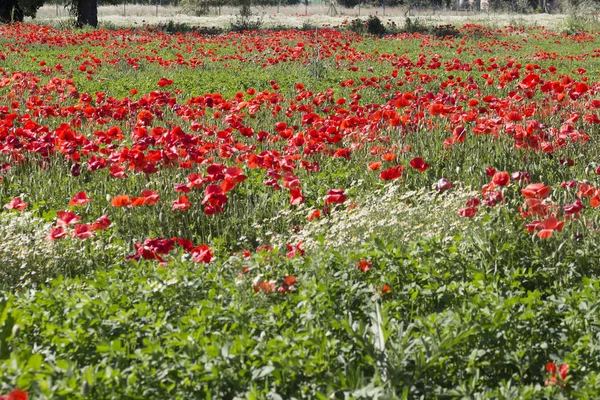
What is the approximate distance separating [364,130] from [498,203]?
86.4 inches

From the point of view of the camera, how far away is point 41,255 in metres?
4.08

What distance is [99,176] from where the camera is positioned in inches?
228

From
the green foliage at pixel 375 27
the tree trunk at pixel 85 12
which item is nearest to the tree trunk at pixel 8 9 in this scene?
the tree trunk at pixel 85 12

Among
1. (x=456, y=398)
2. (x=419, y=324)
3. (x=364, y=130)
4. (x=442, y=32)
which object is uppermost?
(x=442, y=32)

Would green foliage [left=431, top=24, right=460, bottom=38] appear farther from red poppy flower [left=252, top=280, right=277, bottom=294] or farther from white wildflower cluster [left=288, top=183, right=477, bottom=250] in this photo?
red poppy flower [left=252, top=280, right=277, bottom=294]

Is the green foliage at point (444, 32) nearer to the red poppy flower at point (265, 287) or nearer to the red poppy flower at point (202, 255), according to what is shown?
the red poppy flower at point (202, 255)

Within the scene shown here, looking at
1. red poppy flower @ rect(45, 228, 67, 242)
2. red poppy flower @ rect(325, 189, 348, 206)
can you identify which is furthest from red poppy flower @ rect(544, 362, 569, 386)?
red poppy flower @ rect(45, 228, 67, 242)

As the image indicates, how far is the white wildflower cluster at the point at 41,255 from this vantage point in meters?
3.93

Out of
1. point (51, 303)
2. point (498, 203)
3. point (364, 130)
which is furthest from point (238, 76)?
point (51, 303)

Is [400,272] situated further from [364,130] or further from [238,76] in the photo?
[238,76]

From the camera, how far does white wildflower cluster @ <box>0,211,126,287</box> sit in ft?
12.9

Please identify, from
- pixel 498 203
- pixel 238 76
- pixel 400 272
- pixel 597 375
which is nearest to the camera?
pixel 597 375

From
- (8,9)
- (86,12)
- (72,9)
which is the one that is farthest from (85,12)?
(8,9)

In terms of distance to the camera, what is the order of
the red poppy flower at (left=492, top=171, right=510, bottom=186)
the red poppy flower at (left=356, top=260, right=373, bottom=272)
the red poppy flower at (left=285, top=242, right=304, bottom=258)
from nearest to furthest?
the red poppy flower at (left=356, top=260, right=373, bottom=272) → the red poppy flower at (left=285, top=242, right=304, bottom=258) → the red poppy flower at (left=492, top=171, right=510, bottom=186)
